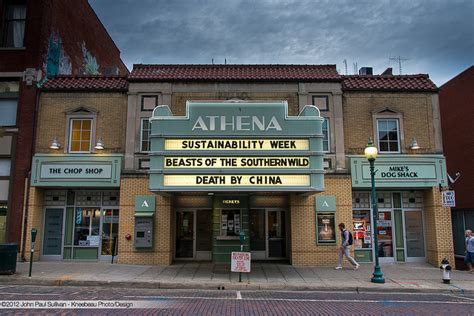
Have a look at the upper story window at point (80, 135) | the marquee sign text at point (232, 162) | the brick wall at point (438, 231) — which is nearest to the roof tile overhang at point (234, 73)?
the upper story window at point (80, 135)

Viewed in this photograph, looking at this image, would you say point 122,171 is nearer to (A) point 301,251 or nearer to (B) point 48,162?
(B) point 48,162

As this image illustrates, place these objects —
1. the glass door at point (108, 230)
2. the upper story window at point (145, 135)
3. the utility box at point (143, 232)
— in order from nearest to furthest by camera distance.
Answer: the utility box at point (143, 232) → the upper story window at point (145, 135) → the glass door at point (108, 230)

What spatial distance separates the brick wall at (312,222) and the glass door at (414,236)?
Answer: 9.73ft

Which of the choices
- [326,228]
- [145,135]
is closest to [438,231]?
[326,228]

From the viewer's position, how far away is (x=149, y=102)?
56.7 feet

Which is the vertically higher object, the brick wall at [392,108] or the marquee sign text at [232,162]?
the brick wall at [392,108]

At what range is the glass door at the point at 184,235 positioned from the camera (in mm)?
17719

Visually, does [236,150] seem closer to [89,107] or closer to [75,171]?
[75,171]

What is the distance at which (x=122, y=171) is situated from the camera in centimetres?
1675

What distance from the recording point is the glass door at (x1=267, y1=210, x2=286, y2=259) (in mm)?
17781

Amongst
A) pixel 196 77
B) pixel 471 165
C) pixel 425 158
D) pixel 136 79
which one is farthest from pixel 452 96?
pixel 136 79

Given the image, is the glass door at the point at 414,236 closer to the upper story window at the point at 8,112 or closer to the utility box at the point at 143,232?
the utility box at the point at 143,232

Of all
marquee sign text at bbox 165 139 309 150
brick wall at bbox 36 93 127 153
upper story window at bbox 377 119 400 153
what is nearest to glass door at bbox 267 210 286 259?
marquee sign text at bbox 165 139 309 150

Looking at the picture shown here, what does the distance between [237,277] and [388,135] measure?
9.17 meters
